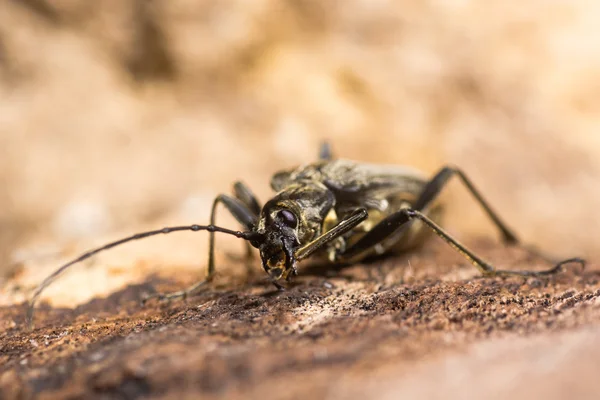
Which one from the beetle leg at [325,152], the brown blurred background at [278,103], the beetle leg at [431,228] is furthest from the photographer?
the brown blurred background at [278,103]

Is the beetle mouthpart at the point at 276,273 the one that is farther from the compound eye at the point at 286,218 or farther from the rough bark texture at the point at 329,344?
the compound eye at the point at 286,218

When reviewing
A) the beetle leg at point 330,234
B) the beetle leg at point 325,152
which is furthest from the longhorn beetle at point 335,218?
the beetle leg at point 325,152

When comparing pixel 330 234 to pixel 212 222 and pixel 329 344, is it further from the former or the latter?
pixel 329 344

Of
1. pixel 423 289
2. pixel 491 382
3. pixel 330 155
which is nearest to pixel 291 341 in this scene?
pixel 491 382

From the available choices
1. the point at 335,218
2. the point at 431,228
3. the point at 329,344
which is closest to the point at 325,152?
the point at 335,218

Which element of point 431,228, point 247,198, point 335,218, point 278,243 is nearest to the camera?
point 278,243

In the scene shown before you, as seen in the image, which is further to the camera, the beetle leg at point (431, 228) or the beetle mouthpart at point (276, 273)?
the beetle leg at point (431, 228)
